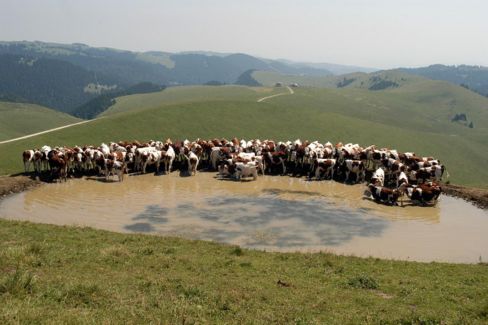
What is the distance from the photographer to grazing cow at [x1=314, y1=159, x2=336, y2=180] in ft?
109

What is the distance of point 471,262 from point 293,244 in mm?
7623

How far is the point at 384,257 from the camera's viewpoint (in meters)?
19.0

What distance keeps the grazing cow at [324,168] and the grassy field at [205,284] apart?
1580cm

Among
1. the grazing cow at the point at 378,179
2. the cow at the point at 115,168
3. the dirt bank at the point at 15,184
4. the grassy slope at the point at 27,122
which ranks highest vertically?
the grazing cow at the point at 378,179

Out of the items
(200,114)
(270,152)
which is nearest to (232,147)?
(270,152)

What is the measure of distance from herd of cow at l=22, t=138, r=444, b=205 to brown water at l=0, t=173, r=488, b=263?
5.47 ft

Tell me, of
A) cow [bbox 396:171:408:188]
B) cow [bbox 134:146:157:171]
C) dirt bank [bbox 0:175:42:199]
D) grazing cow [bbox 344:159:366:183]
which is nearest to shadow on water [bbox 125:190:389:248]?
cow [bbox 396:171:408:188]

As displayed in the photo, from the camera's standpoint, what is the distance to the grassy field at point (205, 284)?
10.8 metres

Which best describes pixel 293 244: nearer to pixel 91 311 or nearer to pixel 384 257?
pixel 384 257

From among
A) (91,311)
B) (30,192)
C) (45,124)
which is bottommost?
(45,124)

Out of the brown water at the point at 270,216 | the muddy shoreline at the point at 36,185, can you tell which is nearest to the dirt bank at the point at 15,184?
the muddy shoreline at the point at 36,185

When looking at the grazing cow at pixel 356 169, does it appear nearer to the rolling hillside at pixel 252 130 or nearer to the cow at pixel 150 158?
the rolling hillside at pixel 252 130

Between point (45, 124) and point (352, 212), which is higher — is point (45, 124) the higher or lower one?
the lower one

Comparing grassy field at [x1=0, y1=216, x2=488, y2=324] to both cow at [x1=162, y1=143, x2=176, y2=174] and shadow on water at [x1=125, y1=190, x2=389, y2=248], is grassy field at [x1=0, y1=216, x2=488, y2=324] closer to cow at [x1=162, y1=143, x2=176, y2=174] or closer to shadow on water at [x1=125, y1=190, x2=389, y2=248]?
shadow on water at [x1=125, y1=190, x2=389, y2=248]
